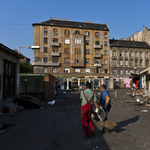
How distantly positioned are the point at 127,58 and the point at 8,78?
147 feet

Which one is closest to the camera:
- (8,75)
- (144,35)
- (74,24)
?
(8,75)

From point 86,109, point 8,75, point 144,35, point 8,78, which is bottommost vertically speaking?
point 86,109

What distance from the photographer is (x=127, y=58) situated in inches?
1938

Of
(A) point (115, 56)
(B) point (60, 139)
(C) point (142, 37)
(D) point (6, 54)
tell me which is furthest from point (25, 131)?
(C) point (142, 37)

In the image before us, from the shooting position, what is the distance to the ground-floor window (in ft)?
31.5

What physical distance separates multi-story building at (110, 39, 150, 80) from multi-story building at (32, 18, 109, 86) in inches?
108

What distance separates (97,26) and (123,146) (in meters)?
47.6

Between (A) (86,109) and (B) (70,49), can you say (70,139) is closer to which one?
(A) (86,109)

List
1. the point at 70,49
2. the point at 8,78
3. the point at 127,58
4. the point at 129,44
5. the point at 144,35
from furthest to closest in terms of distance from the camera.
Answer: the point at 144,35, the point at 129,44, the point at 127,58, the point at 70,49, the point at 8,78

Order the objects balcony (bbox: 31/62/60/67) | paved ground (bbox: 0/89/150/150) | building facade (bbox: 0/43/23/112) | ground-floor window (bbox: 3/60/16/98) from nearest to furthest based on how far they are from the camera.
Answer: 1. paved ground (bbox: 0/89/150/150)
2. building facade (bbox: 0/43/23/112)
3. ground-floor window (bbox: 3/60/16/98)
4. balcony (bbox: 31/62/60/67)

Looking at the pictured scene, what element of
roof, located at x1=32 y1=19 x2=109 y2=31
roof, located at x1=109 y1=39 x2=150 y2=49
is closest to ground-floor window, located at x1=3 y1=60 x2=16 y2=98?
roof, located at x1=32 y1=19 x2=109 y2=31

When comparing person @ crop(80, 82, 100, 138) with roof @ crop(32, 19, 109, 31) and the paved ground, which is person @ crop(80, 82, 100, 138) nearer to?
the paved ground

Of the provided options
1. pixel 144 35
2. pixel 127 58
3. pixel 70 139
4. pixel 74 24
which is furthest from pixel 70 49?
pixel 70 139

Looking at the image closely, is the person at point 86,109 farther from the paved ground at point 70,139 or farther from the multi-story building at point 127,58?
the multi-story building at point 127,58
